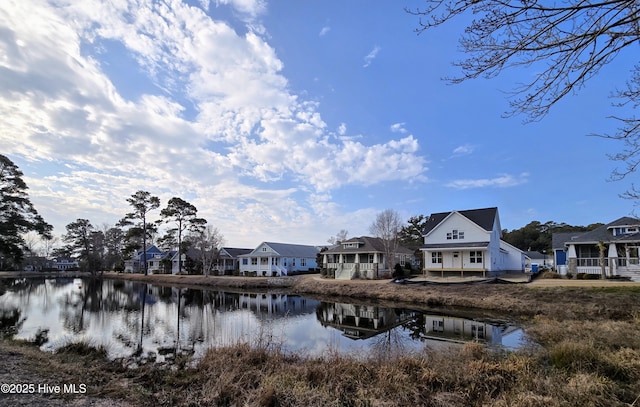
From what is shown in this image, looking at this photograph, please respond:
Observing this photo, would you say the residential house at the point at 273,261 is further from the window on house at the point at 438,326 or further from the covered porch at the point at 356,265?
the window on house at the point at 438,326

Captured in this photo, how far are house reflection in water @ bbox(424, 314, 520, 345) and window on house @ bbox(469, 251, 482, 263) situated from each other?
1372 cm

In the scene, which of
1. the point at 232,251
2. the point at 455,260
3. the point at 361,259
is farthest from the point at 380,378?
the point at 232,251

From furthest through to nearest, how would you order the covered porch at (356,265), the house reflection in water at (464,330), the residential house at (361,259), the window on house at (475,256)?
1. the residential house at (361,259)
2. the covered porch at (356,265)
3. the window on house at (475,256)
4. the house reflection in water at (464,330)

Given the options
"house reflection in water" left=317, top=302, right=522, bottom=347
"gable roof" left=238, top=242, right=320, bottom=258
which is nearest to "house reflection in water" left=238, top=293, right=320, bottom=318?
"house reflection in water" left=317, top=302, right=522, bottom=347

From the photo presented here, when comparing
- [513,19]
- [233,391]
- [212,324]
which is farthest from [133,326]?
[513,19]

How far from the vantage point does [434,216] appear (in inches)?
1399

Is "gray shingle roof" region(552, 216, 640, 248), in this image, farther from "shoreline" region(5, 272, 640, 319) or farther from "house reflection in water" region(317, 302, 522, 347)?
"house reflection in water" region(317, 302, 522, 347)

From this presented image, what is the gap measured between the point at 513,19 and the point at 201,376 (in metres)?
8.91

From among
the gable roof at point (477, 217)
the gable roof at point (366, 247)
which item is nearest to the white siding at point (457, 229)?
the gable roof at point (477, 217)

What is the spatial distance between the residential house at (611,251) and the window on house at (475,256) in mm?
6972

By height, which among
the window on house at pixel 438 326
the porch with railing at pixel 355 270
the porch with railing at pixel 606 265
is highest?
the porch with railing at pixel 606 265

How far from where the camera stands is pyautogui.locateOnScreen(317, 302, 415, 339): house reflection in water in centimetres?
1572

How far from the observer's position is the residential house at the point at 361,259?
120 ft

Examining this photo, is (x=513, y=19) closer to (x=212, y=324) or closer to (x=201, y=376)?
(x=201, y=376)
